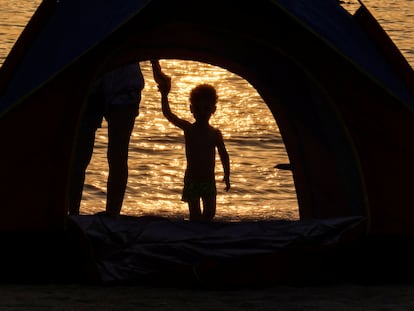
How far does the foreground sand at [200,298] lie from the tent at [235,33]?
0.94 ft

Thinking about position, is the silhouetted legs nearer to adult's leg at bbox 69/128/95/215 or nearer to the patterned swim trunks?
the patterned swim trunks

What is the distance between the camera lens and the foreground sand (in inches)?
253

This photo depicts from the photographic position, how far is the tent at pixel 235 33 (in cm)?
679

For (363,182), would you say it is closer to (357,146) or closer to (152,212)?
(357,146)

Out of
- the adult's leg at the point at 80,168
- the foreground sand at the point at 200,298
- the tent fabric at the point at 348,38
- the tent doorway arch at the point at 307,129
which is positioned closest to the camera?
the foreground sand at the point at 200,298

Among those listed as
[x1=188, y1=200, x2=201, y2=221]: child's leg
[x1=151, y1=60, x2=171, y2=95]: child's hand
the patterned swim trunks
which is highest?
[x1=151, y1=60, x2=171, y2=95]: child's hand

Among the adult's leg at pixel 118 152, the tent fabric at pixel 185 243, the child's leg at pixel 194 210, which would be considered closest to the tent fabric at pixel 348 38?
the tent fabric at pixel 185 243

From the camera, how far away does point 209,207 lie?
867 cm

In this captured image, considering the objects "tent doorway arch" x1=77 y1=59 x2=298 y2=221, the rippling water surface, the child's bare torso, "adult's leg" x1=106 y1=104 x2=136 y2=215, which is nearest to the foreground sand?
"adult's leg" x1=106 y1=104 x2=136 y2=215

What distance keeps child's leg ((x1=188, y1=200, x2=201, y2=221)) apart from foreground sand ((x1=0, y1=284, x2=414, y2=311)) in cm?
184

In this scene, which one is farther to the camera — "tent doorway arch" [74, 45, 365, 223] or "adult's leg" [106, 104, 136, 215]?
"adult's leg" [106, 104, 136, 215]

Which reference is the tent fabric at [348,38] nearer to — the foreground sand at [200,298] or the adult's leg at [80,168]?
the foreground sand at [200,298]

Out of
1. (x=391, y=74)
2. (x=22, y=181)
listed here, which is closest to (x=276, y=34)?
(x=391, y=74)

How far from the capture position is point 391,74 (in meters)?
7.11
